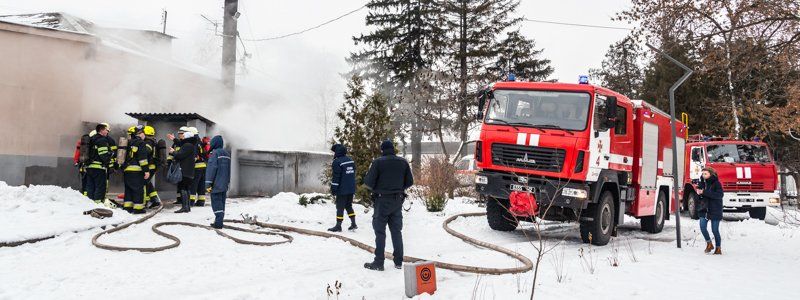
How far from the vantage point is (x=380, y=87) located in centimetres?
3106

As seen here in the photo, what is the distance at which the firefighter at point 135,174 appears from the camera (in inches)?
423

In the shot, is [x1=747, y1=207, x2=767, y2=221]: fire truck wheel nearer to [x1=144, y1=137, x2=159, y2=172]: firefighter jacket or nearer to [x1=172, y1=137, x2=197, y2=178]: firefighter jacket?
[x1=172, y1=137, x2=197, y2=178]: firefighter jacket

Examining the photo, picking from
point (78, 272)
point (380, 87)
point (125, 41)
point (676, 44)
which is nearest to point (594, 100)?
point (676, 44)

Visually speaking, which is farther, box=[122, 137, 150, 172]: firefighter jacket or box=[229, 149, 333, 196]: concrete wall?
box=[229, 149, 333, 196]: concrete wall

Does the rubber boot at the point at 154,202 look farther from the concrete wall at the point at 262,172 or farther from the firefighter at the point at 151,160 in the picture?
the concrete wall at the point at 262,172

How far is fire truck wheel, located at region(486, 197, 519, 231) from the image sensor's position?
10.9m

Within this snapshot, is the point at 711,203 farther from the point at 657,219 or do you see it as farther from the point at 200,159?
the point at 200,159

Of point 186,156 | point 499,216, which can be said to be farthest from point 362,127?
point 499,216

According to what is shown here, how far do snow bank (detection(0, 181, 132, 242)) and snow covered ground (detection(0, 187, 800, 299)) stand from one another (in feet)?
0.21

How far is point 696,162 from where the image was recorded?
1691 centimetres

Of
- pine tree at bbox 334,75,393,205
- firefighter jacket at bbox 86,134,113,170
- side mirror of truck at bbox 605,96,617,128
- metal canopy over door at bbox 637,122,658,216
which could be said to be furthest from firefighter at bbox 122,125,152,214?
metal canopy over door at bbox 637,122,658,216

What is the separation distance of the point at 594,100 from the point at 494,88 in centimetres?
189

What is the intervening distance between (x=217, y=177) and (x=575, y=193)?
629cm

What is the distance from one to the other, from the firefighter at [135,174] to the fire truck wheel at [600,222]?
337 inches
